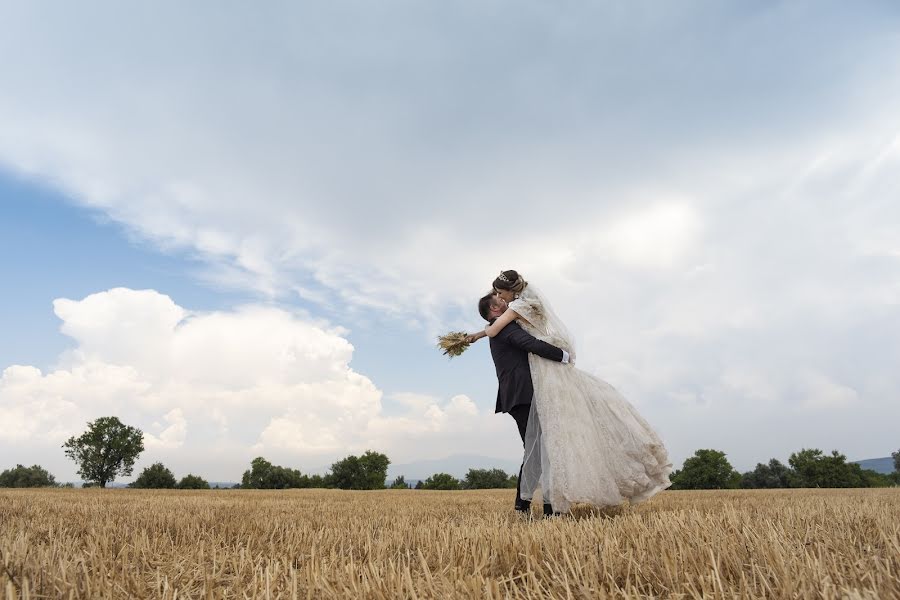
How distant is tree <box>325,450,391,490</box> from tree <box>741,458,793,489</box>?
41965mm

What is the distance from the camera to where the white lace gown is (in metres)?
5.74

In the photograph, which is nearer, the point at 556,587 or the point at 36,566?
the point at 556,587

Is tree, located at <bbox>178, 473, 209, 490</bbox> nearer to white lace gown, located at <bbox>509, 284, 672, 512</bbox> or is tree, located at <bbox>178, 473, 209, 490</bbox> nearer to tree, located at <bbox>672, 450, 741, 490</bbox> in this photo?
tree, located at <bbox>672, 450, 741, 490</bbox>

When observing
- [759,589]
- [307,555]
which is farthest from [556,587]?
[307,555]

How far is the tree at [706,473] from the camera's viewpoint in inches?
2000

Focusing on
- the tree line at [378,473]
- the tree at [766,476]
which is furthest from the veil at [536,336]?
the tree at [766,476]

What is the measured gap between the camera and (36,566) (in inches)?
93.3

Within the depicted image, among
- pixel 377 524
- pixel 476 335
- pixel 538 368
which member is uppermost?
pixel 476 335

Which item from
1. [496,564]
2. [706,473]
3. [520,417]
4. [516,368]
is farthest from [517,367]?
[706,473]

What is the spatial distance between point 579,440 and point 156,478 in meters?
66.5

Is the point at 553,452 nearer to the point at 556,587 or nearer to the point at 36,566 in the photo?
the point at 556,587

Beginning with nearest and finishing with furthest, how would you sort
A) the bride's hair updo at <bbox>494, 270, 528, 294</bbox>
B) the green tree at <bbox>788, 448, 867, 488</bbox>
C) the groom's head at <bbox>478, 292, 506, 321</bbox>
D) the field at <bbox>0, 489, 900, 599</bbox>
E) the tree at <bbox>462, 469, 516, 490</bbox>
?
the field at <bbox>0, 489, 900, 599</bbox> → the bride's hair updo at <bbox>494, 270, 528, 294</bbox> → the groom's head at <bbox>478, 292, 506, 321</bbox> → the green tree at <bbox>788, 448, 867, 488</bbox> → the tree at <bbox>462, 469, 516, 490</bbox>

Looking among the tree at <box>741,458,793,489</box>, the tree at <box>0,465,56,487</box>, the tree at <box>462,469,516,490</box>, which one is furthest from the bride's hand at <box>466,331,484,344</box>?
the tree at <box>0,465,56,487</box>

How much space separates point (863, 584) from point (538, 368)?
441 cm
